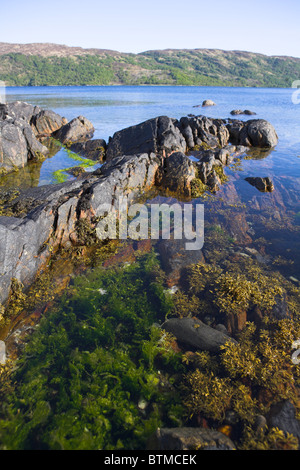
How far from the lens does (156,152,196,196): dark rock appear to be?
1570 cm

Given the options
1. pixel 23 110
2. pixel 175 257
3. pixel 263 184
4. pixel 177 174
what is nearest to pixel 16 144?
pixel 177 174

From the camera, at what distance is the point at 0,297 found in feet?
23.2

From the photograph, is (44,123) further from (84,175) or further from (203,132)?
(203,132)

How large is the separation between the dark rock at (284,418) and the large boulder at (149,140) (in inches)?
616

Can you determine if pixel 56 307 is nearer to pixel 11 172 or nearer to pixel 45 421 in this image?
pixel 45 421

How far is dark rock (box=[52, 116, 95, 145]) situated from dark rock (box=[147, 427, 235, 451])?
2650 cm

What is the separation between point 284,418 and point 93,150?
21.7 m

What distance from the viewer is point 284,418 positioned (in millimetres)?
4828

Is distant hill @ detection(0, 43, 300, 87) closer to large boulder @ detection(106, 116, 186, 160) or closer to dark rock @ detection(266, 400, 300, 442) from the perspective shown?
large boulder @ detection(106, 116, 186, 160)

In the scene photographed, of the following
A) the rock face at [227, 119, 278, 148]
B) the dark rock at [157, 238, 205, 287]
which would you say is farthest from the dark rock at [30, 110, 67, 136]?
the dark rock at [157, 238, 205, 287]

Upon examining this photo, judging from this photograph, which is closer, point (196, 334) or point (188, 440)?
point (188, 440)

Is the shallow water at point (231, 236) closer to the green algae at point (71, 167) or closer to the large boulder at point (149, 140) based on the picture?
the green algae at point (71, 167)

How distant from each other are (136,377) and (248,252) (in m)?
6.65

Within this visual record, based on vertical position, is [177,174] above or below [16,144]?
below
